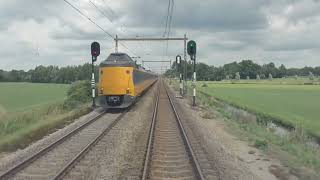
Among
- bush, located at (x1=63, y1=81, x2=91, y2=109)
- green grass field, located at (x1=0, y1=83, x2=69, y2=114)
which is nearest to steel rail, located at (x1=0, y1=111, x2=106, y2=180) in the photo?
green grass field, located at (x1=0, y1=83, x2=69, y2=114)

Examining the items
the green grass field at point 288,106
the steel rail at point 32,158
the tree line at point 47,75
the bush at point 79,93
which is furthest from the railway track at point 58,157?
the tree line at point 47,75

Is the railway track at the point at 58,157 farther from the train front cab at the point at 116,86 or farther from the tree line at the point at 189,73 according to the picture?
the tree line at the point at 189,73

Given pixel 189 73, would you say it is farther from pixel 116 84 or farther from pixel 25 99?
pixel 116 84

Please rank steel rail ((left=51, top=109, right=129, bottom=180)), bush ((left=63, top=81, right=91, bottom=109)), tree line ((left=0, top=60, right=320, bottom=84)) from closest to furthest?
steel rail ((left=51, top=109, right=129, bottom=180)), bush ((left=63, top=81, right=91, bottom=109)), tree line ((left=0, top=60, right=320, bottom=84))

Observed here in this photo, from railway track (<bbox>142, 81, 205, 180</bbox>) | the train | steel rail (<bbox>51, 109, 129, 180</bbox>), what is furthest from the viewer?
the train

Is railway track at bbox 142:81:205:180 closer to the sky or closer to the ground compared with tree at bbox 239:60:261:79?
closer to the ground

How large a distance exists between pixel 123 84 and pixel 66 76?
4266 inches

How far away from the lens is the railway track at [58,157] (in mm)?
A: 10339

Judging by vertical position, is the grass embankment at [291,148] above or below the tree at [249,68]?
below

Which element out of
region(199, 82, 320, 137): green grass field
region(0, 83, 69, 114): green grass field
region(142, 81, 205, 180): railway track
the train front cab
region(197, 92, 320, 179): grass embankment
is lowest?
region(199, 82, 320, 137): green grass field

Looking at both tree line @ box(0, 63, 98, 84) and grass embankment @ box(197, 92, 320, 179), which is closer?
grass embankment @ box(197, 92, 320, 179)

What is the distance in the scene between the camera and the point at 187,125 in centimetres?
2123

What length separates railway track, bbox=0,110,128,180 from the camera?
1034 centimetres

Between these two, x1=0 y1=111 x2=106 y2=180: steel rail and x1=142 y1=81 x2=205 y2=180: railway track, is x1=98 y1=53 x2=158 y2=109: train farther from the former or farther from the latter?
x1=0 y1=111 x2=106 y2=180: steel rail
